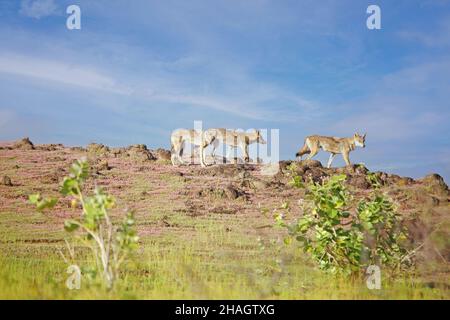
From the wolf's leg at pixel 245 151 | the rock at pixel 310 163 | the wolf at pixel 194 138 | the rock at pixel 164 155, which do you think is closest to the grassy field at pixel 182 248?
the wolf at pixel 194 138

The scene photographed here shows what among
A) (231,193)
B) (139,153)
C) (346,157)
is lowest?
(231,193)

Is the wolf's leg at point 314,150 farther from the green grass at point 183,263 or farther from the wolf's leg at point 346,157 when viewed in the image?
the green grass at point 183,263

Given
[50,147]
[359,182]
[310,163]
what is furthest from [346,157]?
[50,147]

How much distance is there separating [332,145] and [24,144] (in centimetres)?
2775

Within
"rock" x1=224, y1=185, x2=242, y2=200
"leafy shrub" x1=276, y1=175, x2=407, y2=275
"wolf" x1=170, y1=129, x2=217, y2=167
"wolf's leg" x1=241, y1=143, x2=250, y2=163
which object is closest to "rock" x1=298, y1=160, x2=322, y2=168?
"wolf's leg" x1=241, y1=143, x2=250, y2=163

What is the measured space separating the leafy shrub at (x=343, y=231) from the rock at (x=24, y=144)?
3952cm

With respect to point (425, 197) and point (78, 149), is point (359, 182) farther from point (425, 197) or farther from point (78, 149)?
point (78, 149)

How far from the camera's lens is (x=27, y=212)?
75.9 ft

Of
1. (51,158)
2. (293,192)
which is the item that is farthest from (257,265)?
(51,158)

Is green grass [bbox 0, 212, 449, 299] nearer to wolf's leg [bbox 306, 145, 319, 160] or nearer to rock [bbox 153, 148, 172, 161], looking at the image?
wolf's leg [bbox 306, 145, 319, 160]

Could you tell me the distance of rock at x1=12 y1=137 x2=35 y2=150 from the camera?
4625 cm

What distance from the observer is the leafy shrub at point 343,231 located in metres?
10.5

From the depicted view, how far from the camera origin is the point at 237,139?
125 feet

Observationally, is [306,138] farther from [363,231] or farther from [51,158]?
[363,231]
